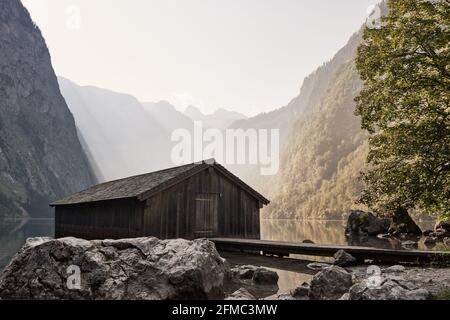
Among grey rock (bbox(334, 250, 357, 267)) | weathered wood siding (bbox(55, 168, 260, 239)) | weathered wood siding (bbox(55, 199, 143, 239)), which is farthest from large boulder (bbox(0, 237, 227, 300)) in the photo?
weathered wood siding (bbox(55, 199, 143, 239))

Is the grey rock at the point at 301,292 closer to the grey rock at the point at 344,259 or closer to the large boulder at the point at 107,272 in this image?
the large boulder at the point at 107,272

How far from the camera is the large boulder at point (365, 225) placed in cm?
4209

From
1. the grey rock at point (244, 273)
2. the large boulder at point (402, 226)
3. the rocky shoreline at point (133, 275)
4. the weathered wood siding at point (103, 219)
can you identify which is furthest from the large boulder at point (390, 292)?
the large boulder at point (402, 226)

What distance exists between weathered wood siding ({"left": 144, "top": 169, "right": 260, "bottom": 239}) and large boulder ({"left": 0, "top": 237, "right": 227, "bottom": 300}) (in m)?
12.3

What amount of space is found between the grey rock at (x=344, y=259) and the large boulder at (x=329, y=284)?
16.8 ft

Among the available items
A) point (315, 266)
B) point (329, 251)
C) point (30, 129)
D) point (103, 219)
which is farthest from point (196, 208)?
point (30, 129)

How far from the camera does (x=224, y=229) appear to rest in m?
26.6

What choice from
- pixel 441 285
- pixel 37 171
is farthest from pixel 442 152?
pixel 37 171

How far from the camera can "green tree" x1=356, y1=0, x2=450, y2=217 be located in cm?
1095

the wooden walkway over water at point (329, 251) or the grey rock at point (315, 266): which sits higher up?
the wooden walkway over water at point (329, 251)

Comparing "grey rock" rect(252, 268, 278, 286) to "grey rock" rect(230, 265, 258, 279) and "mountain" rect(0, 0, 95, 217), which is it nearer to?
"grey rock" rect(230, 265, 258, 279)

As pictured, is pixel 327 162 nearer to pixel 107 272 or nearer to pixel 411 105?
pixel 411 105

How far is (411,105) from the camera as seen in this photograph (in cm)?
1159

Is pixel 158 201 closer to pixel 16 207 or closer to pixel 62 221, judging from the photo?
pixel 62 221
